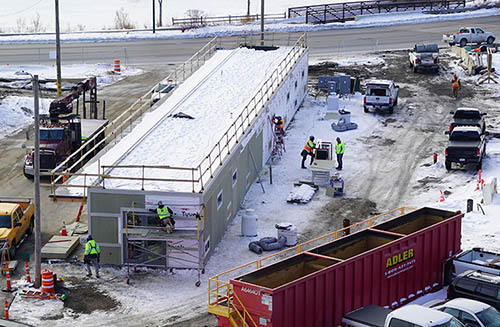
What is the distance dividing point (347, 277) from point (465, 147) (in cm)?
1651

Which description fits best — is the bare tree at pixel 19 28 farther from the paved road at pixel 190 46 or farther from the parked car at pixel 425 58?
the parked car at pixel 425 58

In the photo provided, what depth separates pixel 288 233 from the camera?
32562mm

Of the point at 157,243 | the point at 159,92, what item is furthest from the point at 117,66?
the point at 157,243

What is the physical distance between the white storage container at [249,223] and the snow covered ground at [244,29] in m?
43.6

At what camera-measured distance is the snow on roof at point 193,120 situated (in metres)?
34.1

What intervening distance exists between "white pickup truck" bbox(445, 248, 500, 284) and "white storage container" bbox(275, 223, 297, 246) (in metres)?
6.20

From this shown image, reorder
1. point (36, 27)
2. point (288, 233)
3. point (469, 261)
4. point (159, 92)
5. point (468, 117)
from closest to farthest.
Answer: point (469, 261)
point (288, 233)
point (468, 117)
point (159, 92)
point (36, 27)

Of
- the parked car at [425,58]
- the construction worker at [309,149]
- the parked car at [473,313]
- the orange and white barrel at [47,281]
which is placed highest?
the parked car at [425,58]

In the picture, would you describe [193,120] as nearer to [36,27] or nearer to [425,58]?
[425,58]

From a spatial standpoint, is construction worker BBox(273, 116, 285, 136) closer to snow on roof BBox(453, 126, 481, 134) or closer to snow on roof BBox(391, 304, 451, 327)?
snow on roof BBox(453, 126, 481, 134)

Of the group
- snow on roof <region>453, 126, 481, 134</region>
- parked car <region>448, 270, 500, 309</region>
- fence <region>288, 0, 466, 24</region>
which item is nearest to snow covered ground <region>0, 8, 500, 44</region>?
fence <region>288, 0, 466, 24</region>

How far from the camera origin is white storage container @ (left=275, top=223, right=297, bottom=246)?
107 ft

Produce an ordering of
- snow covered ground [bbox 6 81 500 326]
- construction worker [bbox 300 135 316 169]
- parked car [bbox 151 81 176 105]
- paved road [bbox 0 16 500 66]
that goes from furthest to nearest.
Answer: paved road [bbox 0 16 500 66] < parked car [bbox 151 81 176 105] < construction worker [bbox 300 135 316 169] < snow covered ground [bbox 6 81 500 326]

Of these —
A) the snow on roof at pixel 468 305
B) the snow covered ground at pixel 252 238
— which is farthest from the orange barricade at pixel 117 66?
the snow on roof at pixel 468 305
